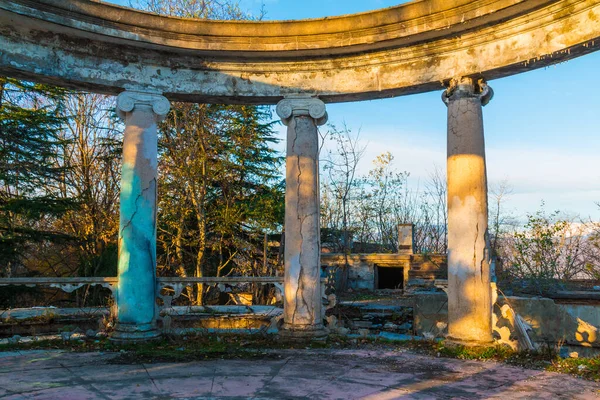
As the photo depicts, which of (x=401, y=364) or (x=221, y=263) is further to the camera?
(x=221, y=263)

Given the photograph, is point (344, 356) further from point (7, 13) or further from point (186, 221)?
point (186, 221)

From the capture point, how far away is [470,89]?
8031mm

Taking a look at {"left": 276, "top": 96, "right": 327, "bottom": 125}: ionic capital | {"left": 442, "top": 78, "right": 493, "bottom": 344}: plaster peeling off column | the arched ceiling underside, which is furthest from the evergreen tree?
{"left": 442, "top": 78, "right": 493, "bottom": 344}: plaster peeling off column

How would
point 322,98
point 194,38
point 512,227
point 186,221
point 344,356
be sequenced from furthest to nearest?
point 512,227
point 186,221
point 322,98
point 194,38
point 344,356

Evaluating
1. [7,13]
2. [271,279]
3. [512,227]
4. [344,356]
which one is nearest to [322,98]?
[271,279]

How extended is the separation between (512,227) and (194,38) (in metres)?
28.5

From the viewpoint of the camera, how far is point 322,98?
360 inches

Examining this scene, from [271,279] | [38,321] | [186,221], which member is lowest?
[38,321]

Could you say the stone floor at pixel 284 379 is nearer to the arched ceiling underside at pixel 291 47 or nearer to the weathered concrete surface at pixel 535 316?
the arched ceiling underside at pixel 291 47

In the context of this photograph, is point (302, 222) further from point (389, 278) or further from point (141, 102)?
point (389, 278)

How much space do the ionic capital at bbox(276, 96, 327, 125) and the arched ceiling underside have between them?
226 mm

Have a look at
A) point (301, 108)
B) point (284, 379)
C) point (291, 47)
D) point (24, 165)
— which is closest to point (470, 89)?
point (301, 108)

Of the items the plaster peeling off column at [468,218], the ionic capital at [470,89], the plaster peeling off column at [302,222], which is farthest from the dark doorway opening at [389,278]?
the ionic capital at [470,89]

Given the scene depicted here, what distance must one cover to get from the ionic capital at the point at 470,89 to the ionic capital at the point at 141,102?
5.34 meters
